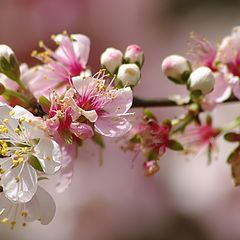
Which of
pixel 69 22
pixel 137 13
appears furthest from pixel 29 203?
pixel 137 13

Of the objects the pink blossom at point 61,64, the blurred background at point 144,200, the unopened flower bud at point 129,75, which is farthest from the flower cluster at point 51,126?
the blurred background at point 144,200

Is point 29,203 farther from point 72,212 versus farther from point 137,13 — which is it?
point 137,13

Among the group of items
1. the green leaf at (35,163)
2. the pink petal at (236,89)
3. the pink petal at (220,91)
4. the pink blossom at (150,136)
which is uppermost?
the pink petal at (236,89)

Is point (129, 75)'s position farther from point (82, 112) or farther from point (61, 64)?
point (61, 64)

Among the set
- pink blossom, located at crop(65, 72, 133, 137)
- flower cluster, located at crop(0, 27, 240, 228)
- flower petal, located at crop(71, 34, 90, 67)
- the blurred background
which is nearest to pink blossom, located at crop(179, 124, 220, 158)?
flower cluster, located at crop(0, 27, 240, 228)

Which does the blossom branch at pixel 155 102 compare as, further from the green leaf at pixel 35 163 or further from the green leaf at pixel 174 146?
the green leaf at pixel 35 163

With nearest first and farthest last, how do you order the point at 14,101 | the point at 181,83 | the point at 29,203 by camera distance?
the point at 29,203 → the point at 14,101 → the point at 181,83

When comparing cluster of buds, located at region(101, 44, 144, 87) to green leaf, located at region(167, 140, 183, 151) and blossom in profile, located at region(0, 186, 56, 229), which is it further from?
blossom in profile, located at region(0, 186, 56, 229)
